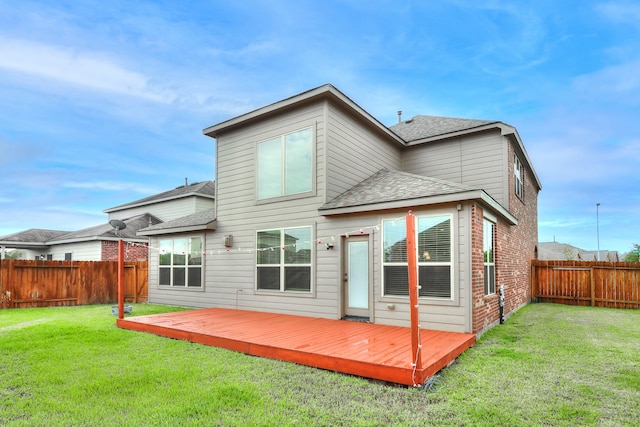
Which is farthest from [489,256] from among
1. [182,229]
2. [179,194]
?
[179,194]

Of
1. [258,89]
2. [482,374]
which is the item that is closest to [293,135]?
[482,374]

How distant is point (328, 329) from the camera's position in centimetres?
676

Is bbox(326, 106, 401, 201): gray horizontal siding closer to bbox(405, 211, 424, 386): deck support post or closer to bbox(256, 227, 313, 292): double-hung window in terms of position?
bbox(256, 227, 313, 292): double-hung window

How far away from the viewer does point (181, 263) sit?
454 inches

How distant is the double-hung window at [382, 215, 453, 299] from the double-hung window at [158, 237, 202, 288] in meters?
6.17

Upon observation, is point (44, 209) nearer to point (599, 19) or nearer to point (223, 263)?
point (223, 263)

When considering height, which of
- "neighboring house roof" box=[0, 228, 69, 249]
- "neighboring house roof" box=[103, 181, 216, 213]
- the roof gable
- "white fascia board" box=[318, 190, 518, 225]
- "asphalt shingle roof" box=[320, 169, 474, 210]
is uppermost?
the roof gable

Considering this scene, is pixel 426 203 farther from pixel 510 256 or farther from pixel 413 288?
pixel 510 256

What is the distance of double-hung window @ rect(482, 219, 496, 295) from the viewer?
754cm

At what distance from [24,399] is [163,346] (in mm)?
2413

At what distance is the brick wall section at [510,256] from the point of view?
6.69 metres

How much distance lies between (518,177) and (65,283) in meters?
15.4

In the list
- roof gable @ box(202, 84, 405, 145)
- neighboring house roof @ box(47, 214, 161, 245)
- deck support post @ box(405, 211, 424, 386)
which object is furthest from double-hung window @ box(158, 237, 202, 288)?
deck support post @ box(405, 211, 424, 386)

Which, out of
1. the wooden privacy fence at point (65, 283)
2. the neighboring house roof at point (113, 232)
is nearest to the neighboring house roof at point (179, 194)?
the neighboring house roof at point (113, 232)
